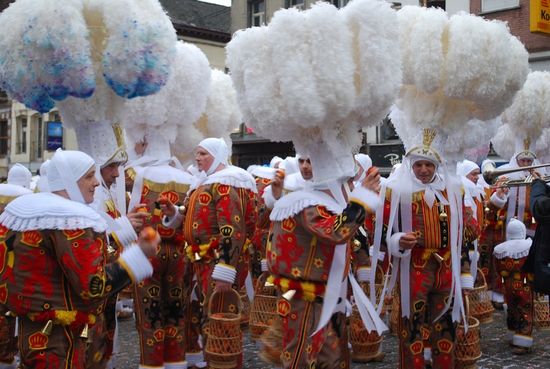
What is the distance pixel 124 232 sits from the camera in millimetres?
4582

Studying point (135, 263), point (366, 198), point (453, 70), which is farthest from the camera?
point (453, 70)

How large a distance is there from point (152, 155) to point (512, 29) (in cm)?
1400

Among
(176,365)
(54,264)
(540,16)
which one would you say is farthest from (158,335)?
(540,16)

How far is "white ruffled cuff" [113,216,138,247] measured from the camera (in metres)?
4.56

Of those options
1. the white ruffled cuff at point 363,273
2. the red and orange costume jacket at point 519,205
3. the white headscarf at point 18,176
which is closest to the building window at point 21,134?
the white headscarf at point 18,176

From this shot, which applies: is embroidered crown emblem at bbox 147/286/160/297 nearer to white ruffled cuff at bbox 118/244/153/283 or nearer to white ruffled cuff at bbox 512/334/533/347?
white ruffled cuff at bbox 118/244/153/283

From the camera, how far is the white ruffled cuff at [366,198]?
402 centimetres

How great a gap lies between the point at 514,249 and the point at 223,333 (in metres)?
3.42

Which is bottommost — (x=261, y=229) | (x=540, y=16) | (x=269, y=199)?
(x=261, y=229)

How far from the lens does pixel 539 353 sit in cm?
711

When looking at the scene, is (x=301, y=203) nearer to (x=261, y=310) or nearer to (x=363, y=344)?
(x=363, y=344)

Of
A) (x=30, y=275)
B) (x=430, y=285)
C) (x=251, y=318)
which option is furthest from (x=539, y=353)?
(x=30, y=275)

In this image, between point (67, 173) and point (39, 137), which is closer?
point (67, 173)

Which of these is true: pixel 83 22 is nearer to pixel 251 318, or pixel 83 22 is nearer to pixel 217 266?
pixel 217 266
